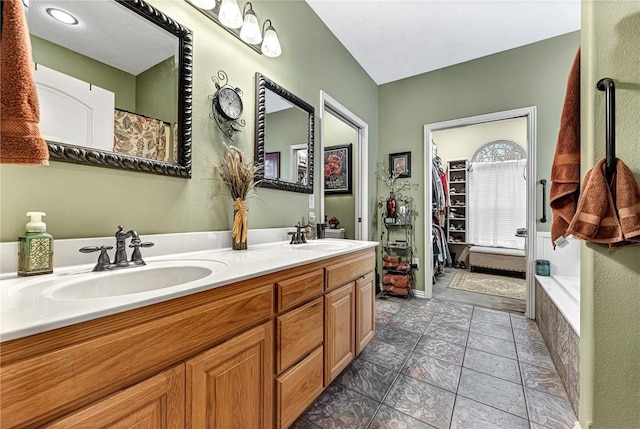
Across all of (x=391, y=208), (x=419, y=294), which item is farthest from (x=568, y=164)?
(x=419, y=294)

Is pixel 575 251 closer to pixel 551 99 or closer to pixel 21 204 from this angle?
pixel 551 99

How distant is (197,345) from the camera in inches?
30.1

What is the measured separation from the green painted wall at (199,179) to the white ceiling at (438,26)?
31 centimetres

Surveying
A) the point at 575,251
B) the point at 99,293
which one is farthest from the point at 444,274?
the point at 99,293

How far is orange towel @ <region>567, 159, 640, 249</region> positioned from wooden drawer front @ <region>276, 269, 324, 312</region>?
39.0 inches

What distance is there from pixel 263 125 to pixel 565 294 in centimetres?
260

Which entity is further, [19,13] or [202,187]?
[202,187]

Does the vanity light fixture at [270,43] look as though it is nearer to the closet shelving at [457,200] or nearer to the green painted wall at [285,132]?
the green painted wall at [285,132]

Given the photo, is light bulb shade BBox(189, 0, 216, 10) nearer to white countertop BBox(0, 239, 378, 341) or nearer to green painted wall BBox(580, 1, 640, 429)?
white countertop BBox(0, 239, 378, 341)

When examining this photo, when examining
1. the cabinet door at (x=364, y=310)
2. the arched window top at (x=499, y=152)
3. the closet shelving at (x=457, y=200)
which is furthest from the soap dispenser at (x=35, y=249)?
the arched window top at (x=499, y=152)

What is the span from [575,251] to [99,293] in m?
3.53

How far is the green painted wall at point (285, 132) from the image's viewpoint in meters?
1.80

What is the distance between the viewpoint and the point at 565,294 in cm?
202

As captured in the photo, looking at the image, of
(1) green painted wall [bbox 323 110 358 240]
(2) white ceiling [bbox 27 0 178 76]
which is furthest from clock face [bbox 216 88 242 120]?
(1) green painted wall [bbox 323 110 358 240]
